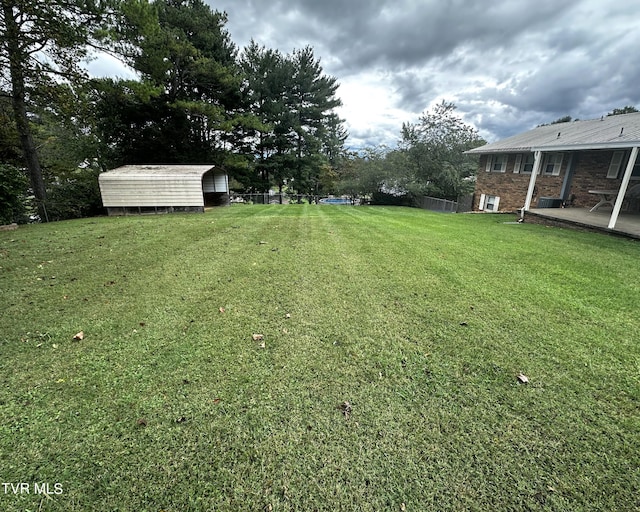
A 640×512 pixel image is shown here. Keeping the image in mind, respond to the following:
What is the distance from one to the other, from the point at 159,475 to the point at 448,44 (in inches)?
685

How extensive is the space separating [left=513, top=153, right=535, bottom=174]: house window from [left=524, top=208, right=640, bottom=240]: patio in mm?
4206

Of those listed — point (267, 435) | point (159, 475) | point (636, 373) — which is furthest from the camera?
point (636, 373)

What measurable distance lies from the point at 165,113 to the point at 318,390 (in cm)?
2070

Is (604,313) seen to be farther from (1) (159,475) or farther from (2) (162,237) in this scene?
(2) (162,237)

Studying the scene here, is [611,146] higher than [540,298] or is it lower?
higher

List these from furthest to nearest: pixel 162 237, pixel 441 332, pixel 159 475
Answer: pixel 162 237, pixel 441 332, pixel 159 475

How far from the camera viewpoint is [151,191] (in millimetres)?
12047

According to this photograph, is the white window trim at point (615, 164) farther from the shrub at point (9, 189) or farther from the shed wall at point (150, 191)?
the shrub at point (9, 189)

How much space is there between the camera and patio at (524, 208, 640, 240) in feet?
26.6

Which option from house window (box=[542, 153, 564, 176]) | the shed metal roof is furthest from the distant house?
the shed metal roof

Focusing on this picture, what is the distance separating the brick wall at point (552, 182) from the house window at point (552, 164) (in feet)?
0.61

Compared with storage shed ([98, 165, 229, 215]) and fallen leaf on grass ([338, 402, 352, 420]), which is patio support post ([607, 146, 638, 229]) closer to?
fallen leaf on grass ([338, 402, 352, 420])

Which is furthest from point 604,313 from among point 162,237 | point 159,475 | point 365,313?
point 162,237

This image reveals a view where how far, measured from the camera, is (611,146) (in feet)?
27.2
